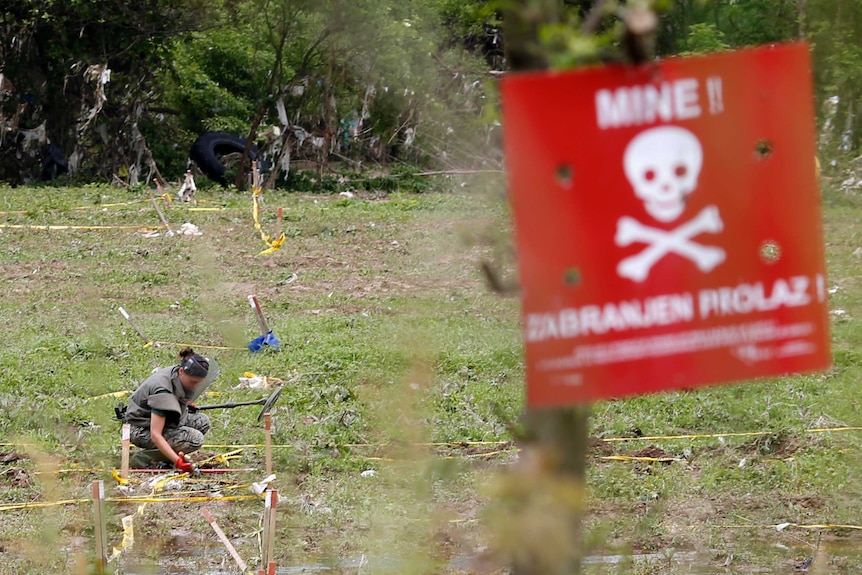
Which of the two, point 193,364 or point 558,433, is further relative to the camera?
point 193,364

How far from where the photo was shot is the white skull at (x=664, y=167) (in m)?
1.90

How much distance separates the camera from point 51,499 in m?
6.20

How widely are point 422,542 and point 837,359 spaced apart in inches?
197

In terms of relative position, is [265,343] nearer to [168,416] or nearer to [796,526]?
[168,416]

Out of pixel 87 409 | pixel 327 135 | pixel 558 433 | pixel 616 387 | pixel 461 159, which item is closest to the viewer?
pixel 616 387

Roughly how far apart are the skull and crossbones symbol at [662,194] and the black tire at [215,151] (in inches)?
864

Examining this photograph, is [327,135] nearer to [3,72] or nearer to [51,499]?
[3,72]

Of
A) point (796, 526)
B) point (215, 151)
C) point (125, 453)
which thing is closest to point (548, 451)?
point (796, 526)

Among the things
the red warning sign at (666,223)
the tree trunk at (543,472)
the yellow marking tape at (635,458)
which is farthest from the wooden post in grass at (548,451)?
the yellow marking tape at (635,458)

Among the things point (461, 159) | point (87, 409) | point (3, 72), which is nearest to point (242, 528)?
point (87, 409)

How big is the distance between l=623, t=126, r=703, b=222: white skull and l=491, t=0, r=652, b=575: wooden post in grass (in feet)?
0.45

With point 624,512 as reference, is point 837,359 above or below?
above

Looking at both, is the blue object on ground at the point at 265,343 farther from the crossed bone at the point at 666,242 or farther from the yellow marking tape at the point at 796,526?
the crossed bone at the point at 666,242

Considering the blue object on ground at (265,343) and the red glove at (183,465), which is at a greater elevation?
the blue object on ground at (265,343)
